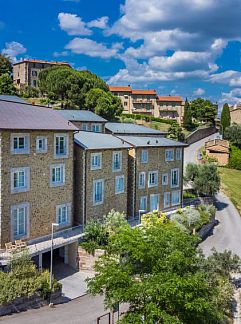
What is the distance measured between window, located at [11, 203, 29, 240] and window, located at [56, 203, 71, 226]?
3685mm

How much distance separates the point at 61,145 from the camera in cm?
3616

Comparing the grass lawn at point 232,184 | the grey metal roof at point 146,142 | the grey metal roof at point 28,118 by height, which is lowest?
the grass lawn at point 232,184

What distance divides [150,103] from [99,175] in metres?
94.1

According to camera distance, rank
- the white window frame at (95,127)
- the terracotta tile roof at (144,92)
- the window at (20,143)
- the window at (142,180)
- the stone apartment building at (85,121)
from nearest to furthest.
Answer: the window at (20,143)
the window at (142,180)
the stone apartment building at (85,121)
the white window frame at (95,127)
the terracotta tile roof at (144,92)

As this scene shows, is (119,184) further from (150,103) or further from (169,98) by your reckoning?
(169,98)

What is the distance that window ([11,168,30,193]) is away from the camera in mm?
32062

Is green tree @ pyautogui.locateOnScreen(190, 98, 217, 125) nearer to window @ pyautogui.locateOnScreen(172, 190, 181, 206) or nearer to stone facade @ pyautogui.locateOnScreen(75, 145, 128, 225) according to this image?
window @ pyautogui.locateOnScreen(172, 190, 181, 206)

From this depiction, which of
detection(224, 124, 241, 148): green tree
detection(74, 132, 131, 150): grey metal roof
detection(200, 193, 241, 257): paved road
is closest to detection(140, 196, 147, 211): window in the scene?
detection(74, 132, 131, 150): grey metal roof

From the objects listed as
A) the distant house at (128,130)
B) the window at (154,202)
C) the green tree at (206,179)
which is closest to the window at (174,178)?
the window at (154,202)

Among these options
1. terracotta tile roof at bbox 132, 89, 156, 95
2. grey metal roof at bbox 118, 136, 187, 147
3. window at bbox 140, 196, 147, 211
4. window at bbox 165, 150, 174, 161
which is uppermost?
terracotta tile roof at bbox 132, 89, 156, 95

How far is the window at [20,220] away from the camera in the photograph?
3219cm

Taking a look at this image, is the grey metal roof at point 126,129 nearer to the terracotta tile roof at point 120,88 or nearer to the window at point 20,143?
the window at point 20,143

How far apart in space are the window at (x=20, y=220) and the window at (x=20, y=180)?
1365mm

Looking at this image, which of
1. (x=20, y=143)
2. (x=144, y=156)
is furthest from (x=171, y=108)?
(x=20, y=143)
